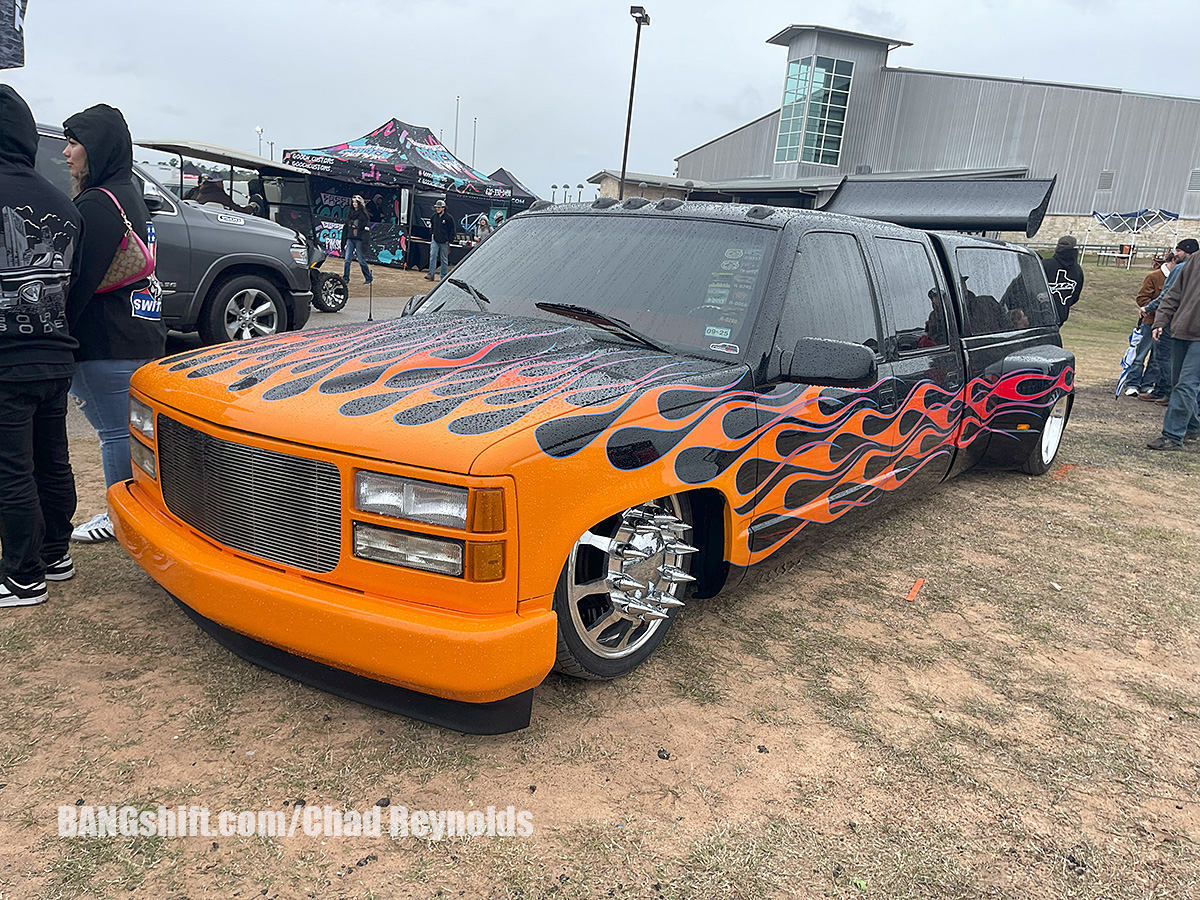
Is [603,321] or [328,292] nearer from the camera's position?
[603,321]

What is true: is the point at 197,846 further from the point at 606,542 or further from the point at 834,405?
the point at 834,405

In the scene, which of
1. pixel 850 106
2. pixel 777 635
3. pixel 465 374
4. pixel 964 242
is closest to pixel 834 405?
pixel 777 635

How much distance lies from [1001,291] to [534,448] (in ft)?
14.2

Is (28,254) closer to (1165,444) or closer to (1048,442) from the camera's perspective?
(1048,442)

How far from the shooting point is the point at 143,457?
299cm

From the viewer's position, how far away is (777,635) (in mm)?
3445

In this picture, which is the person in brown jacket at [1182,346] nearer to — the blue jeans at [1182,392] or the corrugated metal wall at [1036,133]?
the blue jeans at [1182,392]

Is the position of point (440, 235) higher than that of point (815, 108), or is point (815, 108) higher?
point (815, 108)

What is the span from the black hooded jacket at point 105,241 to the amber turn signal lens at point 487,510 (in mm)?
2211

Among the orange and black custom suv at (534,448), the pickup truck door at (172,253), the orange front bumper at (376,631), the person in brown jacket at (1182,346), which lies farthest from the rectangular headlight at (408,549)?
the person in brown jacket at (1182,346)

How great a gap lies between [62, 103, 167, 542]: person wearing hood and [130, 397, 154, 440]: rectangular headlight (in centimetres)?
50

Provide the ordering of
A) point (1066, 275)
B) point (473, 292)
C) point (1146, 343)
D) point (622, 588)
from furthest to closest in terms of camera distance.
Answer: point (1066, 275) → point (1146, 343) → point (473, 292) → point (622, 588)

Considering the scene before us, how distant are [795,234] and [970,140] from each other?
46.6 m

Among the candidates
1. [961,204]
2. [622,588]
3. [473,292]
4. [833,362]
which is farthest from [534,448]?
[961,204]
